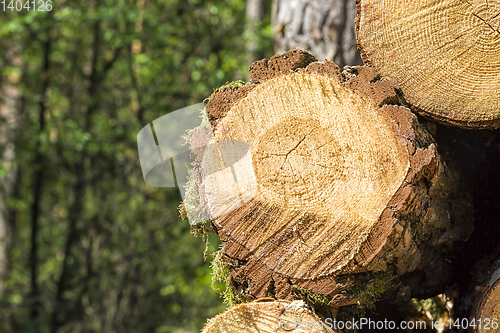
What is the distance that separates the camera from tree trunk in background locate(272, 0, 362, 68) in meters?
2.43

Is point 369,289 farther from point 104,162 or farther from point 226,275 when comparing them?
point 104,162

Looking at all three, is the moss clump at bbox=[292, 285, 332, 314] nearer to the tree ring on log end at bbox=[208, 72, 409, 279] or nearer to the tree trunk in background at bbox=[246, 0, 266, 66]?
the tree ring on log end at bbox=[208, 72, 409, 279]

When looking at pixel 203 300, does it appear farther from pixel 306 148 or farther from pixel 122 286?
pixel 306 148

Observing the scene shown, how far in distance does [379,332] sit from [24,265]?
4.90 m

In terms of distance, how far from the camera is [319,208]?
49.3 inches

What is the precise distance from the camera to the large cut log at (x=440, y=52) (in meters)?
1.24

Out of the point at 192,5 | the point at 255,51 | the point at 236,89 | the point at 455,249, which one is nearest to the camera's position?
the point at 236,89

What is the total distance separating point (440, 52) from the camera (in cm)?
127

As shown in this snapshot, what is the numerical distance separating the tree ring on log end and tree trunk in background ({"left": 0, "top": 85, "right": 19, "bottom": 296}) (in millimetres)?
4097

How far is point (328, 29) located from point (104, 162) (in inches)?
137

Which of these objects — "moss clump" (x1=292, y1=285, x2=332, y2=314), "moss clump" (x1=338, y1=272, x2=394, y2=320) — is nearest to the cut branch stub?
"moss clump" (x1=292, y1=285, x2=332, y2=314)

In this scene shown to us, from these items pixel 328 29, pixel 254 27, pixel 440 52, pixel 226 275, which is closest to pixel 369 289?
pixel 226 275

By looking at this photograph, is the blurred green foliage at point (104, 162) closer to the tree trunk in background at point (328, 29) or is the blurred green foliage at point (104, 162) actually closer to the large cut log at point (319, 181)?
the tree trunk in background at point (328, 29)

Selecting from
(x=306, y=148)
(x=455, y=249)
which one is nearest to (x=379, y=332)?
(x=455, y=249)
